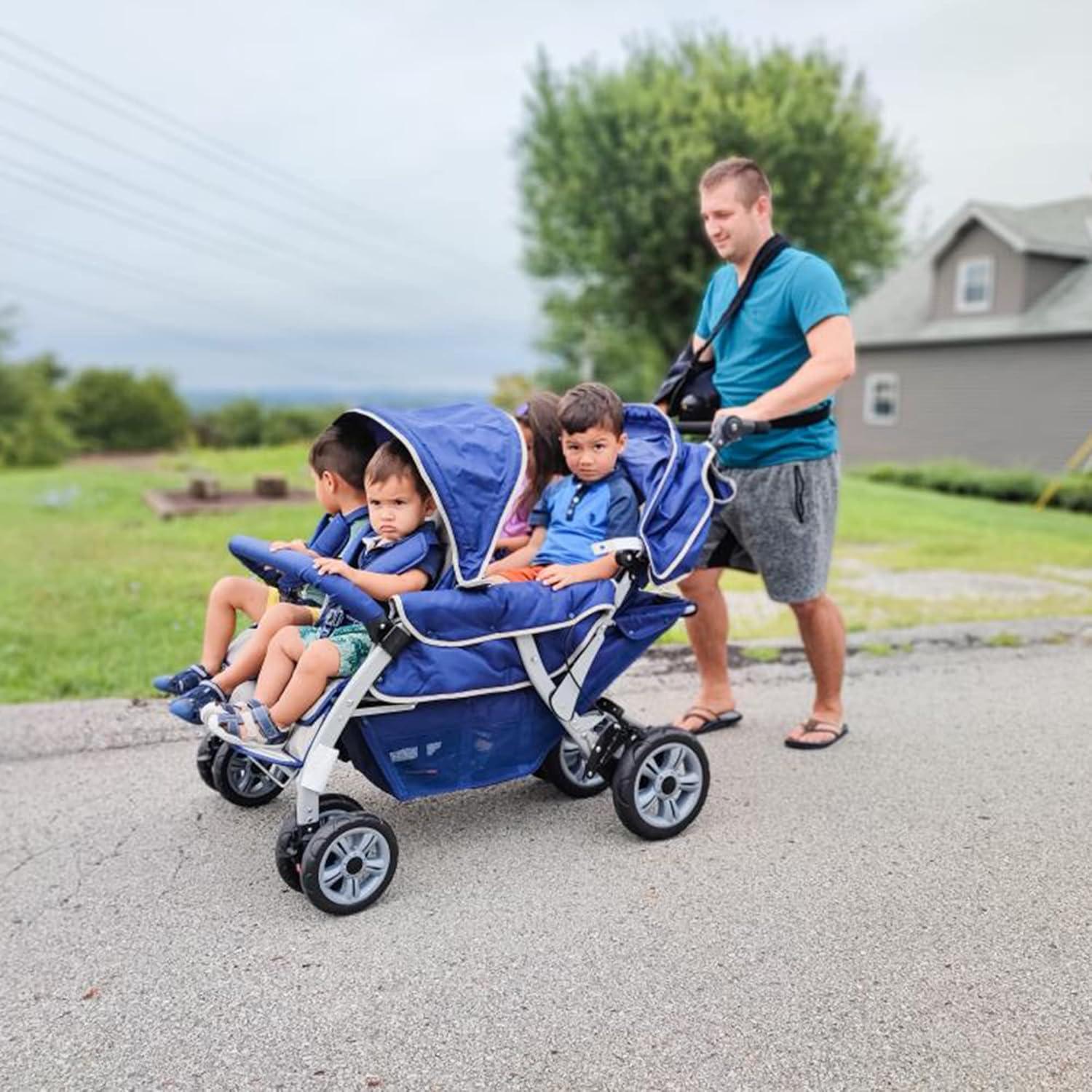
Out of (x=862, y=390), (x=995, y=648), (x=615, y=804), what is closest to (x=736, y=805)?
(x=615, y=804)

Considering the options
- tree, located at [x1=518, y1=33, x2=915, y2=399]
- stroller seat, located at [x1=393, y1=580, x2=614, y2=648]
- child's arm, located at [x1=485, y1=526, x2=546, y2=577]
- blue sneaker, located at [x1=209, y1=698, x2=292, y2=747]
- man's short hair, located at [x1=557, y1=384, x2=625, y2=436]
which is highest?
tree, located at [x1=518, y1=33, x2=915, y2=399]

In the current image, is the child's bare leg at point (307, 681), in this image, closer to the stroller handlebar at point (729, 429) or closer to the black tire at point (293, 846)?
the black tire at point (293, 846)

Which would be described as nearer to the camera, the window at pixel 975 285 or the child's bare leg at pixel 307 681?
the child's bare leg at pixel 307 681

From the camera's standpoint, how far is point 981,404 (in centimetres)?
2427

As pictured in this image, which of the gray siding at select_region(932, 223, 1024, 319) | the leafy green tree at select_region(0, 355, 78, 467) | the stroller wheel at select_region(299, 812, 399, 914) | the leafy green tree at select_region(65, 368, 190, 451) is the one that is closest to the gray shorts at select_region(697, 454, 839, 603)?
the stroller wheel at select_region(299, 812, 399, 914)

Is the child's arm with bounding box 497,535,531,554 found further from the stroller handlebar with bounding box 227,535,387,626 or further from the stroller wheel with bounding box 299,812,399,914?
the stroller wheel with bounding box 299,812,399,914

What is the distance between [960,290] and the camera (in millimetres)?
24703

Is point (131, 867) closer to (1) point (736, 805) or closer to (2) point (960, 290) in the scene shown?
(1) point (736, 805)

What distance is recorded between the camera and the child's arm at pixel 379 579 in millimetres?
3115

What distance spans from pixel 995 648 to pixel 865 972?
12.5 feet

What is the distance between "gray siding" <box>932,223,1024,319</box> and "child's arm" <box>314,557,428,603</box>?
902 inches

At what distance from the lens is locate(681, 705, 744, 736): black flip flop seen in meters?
4.71

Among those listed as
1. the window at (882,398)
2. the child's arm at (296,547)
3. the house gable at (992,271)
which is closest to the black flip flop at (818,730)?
the child's arm at (296,547)

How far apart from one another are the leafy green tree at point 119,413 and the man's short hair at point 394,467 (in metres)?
52.0
